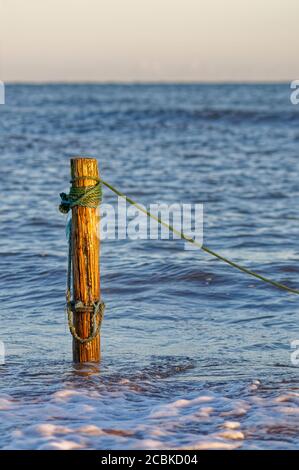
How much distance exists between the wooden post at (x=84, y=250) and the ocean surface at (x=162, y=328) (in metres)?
0.54

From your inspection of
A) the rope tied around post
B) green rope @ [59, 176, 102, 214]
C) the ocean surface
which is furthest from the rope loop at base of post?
green rope @ [59, 176, 102, 214]

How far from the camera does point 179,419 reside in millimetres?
5988

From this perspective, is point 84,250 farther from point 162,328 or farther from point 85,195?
point 162,328

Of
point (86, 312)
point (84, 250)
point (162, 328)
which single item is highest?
point (84, 250)

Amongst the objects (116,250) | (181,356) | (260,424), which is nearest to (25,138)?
(116,250)

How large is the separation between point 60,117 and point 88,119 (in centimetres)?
188

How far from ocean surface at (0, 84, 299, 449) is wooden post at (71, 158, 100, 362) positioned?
54cm

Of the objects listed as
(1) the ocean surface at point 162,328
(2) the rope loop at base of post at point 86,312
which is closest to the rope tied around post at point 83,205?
(2) the rope loop at base of post at point 86,312

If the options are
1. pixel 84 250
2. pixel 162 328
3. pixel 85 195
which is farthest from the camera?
pixel 162 328

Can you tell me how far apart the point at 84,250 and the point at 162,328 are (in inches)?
85.4

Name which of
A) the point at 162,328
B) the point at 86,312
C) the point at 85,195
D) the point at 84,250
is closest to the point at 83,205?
the point at 85,195

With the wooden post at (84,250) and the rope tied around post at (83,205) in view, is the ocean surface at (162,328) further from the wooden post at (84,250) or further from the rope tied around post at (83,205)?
the wooden post at (84,250)

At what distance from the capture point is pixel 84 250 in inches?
269

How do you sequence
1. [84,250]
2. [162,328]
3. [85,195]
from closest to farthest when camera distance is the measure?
[85,195] → [84,250] → [162,328]
